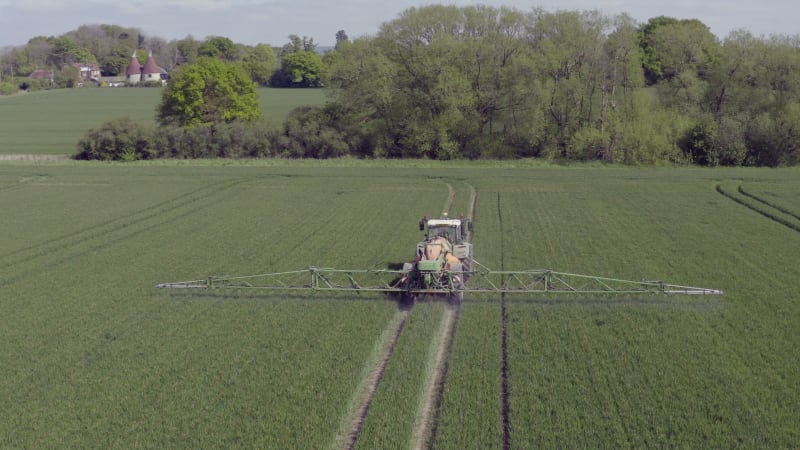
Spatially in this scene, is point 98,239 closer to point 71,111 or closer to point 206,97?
point 206,97

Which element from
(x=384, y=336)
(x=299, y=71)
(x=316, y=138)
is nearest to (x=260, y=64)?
Answer: (x=299, y=71)

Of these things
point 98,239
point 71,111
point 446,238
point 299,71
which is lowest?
point 98,239

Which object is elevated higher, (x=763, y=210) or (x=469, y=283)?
(x=763, y=210)

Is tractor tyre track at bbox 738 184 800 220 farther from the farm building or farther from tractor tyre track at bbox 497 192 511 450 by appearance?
the farm building

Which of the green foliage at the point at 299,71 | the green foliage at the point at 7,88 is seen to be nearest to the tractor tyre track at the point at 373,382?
the green foliage at the point at 299,71

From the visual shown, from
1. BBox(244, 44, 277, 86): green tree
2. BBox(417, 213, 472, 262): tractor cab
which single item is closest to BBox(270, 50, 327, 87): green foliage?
BBox(244, 44, 277, 86): green tree

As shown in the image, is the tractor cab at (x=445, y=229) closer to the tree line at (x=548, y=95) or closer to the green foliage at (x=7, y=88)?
the tree line at (x=548, y=95)
